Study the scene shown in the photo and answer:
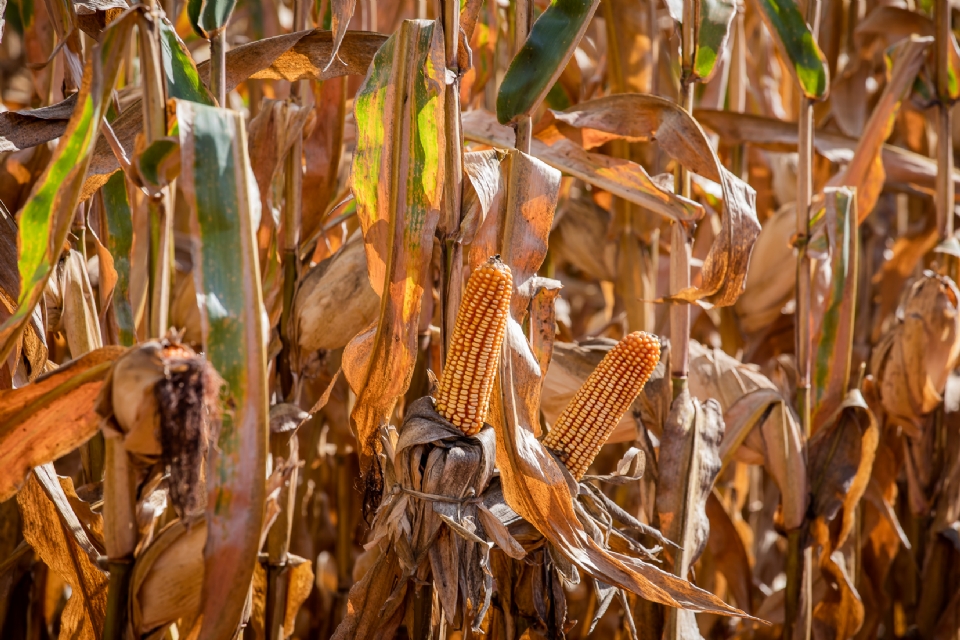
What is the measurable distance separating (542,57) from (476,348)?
0.56m

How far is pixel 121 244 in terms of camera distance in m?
1.53

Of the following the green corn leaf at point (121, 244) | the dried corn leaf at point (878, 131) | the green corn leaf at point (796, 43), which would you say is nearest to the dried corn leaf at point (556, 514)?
the green corn leaf at point (121, 244)

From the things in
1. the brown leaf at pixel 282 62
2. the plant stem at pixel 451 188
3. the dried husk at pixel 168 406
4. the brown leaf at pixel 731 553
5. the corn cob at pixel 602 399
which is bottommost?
the brown leaf at pixel 731 553

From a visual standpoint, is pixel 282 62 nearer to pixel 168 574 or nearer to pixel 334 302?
pixel 334 302

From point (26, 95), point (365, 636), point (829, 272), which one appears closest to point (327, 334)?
point (365, 636)

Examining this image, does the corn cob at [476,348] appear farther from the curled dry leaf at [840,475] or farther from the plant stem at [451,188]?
the curled dry leaf at [840,475]

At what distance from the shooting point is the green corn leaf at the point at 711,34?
163 cm

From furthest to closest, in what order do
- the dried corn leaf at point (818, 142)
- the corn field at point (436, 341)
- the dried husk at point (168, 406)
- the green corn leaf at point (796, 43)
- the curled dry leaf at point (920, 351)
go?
1. the dried corn leaf at point (818, 142)
2. the curled dry leaf at point (920, 351)
3. the green corn leaf at point (796, 43)
4. the corn field at point (436, 341)
5. the dried husk at point (168, 406)

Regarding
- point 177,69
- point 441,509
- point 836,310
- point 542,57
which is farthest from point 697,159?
point 177,69

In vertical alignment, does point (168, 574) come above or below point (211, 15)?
below

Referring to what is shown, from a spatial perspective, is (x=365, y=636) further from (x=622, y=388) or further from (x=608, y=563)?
(x=622, y=388)

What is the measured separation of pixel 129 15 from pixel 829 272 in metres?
1.63

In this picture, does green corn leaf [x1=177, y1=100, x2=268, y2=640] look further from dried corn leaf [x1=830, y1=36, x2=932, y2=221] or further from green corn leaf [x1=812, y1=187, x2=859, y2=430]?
dried corn leaf [x1=830, y1=36, x2=932, y2=221]

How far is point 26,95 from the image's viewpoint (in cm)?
382
